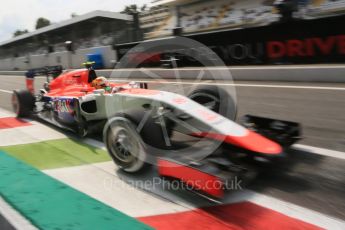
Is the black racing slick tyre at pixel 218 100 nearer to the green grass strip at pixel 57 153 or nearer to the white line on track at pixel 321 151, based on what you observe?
the white line on track at pixel 321 151

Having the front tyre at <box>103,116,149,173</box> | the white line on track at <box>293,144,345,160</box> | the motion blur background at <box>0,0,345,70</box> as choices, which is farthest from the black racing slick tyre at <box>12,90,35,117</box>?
the motion blur background at <box>0,0,345,70</box>

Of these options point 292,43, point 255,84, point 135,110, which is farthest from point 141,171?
point 292,43

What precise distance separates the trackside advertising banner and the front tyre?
4593 millimetres

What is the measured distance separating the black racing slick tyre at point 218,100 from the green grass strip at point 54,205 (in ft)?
6.56

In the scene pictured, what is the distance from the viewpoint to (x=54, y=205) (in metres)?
3.02

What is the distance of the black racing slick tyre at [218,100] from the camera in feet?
14.3

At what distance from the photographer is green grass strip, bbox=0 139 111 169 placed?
14.1 ft

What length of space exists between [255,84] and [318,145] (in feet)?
17.3

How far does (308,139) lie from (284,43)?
21.0ft

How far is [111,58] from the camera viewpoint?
19203mm

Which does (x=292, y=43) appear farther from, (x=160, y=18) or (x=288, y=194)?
(x=160, y=18)

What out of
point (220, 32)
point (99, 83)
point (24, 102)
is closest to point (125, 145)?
point (99, 83)

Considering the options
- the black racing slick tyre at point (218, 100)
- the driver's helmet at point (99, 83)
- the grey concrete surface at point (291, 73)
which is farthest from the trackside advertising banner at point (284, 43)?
the black racing slick tyre at point (218, 100)

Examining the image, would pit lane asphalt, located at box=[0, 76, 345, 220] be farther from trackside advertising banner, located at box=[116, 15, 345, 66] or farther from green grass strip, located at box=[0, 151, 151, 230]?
trackside advertising banner, located at box=[116, 15, 345, 66]
